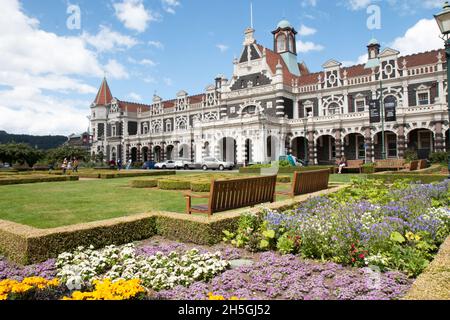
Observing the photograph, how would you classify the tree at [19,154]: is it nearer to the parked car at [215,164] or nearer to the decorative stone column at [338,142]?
the parked car at [215,164]

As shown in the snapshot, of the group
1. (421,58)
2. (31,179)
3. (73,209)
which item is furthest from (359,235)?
(421,58)

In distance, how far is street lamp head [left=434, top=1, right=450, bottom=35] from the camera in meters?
10.3

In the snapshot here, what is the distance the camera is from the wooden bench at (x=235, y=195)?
24.0ft

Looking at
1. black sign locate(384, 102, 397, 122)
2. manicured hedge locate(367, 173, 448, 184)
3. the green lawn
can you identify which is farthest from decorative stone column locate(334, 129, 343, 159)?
the green lawn

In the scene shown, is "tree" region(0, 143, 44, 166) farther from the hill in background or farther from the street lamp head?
the hill in background

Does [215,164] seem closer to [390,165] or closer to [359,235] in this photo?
[390,165]

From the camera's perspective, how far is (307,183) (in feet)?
34.7

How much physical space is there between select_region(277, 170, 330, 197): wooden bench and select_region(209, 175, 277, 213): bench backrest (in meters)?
1.02

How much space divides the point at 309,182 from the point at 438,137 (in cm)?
2816

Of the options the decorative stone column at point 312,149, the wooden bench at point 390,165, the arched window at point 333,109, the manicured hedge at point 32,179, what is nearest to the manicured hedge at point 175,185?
the manicured hedge at point 32,179

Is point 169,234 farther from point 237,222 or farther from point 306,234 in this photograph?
point 306,234

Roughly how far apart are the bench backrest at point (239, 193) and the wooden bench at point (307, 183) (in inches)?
40.0
